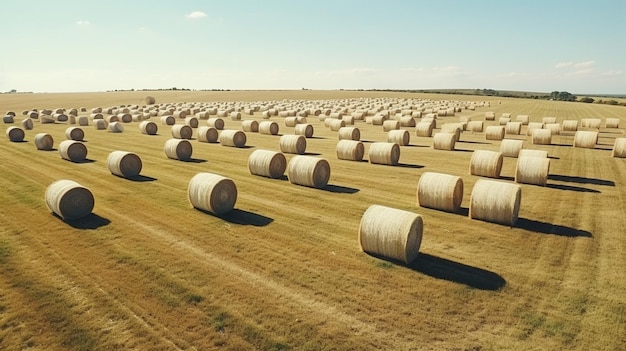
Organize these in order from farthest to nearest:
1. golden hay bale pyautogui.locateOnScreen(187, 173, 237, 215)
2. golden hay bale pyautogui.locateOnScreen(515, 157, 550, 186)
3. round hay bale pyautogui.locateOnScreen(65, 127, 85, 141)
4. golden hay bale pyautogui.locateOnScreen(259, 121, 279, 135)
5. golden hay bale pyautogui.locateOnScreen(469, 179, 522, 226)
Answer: golden hay bale pyautogui.locateOnScreen(259, 121, 279, 135)
round hay bale pyautogui.locateOnScreen(65, 127, 85, 141)
golden hay bale pyautogui.locateOnScreen(515, 157, 550, 186)
golden hay bale pyautogui.locateOnScreen(187, 173, 237, 215)
golden hay bale pyautogui.locateOnScreen(469, 179, 522, 226)

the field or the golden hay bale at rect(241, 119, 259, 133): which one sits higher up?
the golden hay bale at rect(241, 119, 259, 133)

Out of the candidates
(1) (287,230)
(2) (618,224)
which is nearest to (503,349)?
(1) (287,230)

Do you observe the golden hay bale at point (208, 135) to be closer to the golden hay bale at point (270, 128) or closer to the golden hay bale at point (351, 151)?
the golden hay bale at point (270, 128)

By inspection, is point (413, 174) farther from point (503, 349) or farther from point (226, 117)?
point (226, 117)

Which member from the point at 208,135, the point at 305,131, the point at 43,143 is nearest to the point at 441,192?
the point at 305,131

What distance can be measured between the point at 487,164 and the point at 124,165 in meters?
18.7

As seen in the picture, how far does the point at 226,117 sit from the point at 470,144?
128 feet

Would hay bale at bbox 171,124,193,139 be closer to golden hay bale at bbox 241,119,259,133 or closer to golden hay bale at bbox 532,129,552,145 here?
golden hay bale at bbox 241,119,259,133

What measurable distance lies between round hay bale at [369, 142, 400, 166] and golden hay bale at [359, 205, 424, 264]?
1251cm

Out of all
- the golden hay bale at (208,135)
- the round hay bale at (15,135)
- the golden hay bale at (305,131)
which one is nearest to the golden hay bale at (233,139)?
the golden hay bale at (208,135)

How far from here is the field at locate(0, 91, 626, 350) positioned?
801cm

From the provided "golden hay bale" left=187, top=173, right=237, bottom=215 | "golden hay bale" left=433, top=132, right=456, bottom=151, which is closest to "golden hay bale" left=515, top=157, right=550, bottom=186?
"golden hay bale" left=433, top=132, right=456, bottom=151

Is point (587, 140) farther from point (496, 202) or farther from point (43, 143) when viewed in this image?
point (43, 143)

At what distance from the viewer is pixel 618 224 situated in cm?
1400
